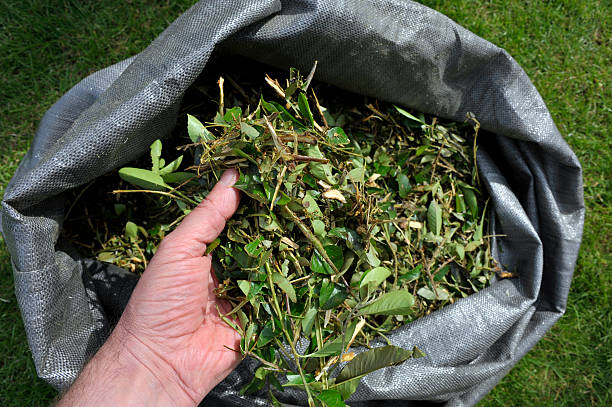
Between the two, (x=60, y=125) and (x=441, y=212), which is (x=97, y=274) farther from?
(x=441, y=212)

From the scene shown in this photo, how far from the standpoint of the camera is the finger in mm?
805

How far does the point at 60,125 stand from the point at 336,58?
591mm

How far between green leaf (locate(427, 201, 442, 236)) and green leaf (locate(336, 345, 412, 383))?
35 centimetres

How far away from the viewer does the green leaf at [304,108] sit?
0.85 m

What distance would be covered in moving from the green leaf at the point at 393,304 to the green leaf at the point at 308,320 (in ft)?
A: 0.28

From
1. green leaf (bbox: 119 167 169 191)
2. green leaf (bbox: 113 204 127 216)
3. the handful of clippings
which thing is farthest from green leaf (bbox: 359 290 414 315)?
green leaf (bbox: 113 204 127 216)

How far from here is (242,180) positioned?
82 centimetres

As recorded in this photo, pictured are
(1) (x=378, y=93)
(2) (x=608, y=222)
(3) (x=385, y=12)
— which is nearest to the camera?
(3) (x=385, y=12)

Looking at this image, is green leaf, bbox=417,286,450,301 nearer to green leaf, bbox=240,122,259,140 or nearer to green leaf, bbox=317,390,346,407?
green leaf, bbox=317,390,346,407

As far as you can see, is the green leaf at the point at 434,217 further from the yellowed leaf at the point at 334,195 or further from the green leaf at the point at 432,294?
the yellowed leaf at the point at 334,195

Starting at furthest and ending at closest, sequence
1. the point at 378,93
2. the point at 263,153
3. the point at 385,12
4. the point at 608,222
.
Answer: the point at 608,222, the point at 378,93, the point at 385,12, the point at 263,153

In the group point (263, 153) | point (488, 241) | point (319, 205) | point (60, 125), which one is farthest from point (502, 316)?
point (60, 125)

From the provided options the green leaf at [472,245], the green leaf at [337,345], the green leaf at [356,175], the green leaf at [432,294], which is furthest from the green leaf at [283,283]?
the green leaf at [472,245]

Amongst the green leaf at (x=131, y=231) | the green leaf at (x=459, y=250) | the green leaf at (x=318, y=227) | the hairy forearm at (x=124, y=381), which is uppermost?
the green leaf at (x=318, y=227)
